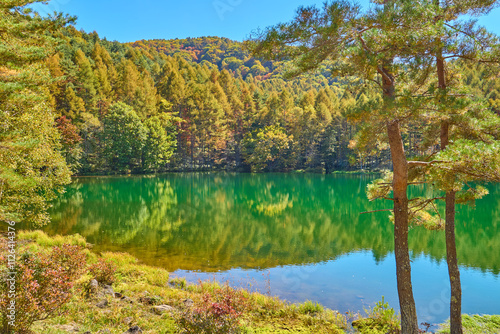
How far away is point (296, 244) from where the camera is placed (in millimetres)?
15852

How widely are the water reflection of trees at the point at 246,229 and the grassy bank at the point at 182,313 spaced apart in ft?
11.3

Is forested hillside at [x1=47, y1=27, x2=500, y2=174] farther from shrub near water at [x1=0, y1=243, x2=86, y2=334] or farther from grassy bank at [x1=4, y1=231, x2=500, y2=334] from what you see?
shrub near water at [x1=0, y1=243, x2=86, y2=334]

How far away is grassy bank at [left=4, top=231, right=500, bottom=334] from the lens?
5470 mm

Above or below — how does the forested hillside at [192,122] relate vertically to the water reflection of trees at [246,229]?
above

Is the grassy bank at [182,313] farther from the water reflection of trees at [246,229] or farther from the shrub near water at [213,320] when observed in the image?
the water reflection of trees at [246,229]

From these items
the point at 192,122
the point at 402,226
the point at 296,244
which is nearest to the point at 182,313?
the point at 402,226

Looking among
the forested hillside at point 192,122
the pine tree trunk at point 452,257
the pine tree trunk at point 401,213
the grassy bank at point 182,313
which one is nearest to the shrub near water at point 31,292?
the grassy bank at point 182,313

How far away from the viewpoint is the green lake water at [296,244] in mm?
10258

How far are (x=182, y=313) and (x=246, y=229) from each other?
12.2m

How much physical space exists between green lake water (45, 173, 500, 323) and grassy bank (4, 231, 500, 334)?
1410 mm

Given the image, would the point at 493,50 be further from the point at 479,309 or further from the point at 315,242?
the point at 315,242

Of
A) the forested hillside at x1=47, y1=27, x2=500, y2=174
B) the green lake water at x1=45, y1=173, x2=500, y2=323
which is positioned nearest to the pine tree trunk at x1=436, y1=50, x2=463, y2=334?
the green lake water at x1=45, y1=173, x2=500, y2=323

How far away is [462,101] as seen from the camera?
5.64m

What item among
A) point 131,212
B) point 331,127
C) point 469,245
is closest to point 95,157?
point 131,212
